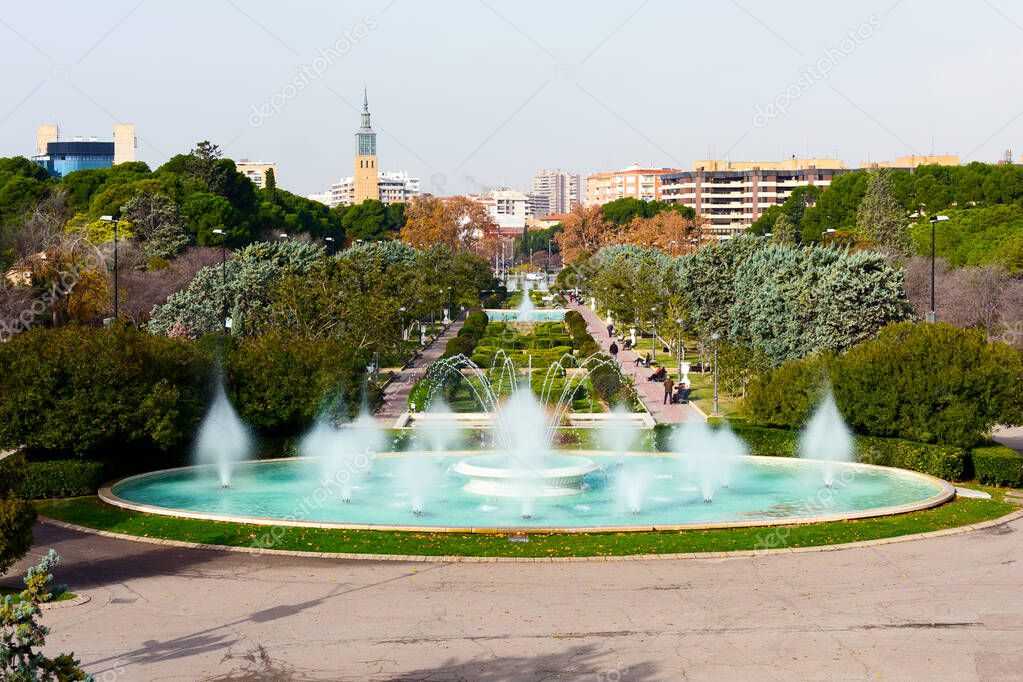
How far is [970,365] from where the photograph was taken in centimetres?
2766

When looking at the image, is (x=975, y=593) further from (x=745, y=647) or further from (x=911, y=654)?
(x=745, y=647)

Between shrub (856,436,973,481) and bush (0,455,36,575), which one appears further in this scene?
shrub (856,436,973,481)

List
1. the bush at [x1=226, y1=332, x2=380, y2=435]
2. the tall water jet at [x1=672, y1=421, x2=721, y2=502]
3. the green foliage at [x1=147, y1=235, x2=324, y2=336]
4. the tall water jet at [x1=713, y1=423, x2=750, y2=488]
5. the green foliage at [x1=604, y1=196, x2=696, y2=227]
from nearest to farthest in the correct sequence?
1. the tall water jet at [x1=672, y1=421, x2=721, y2=502]
2. the tall water jet at [x1=713, y1=423, x2=750, y2=488]
3. the bush at [x1=226, y1=332, x2=380, y2=435]
4. the green foliage at [x1=147, y1=235, x2=324, y2=336]
5. the green foliage at [x1=604, y1=196, x2=696, y2=227]

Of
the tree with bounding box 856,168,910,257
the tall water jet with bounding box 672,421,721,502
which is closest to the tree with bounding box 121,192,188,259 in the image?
the tree with bounding box 856,168,910,257

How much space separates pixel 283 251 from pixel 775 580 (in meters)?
38.7

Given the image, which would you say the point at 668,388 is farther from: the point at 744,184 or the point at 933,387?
the point at 744,184

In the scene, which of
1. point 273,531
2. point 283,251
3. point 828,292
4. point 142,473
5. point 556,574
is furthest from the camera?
point 283,251

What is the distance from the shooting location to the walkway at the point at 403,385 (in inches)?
1474

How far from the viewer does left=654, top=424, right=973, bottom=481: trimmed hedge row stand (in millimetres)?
26266

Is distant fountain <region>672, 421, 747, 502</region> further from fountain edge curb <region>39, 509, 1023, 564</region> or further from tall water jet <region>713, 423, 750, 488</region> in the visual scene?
fountain edge curb <region>39, 509, 1023, 564</region>

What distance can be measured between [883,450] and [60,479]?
1842 cm

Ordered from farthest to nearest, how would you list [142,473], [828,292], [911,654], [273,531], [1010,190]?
1. [1010,190]
2. [828,292]
3. [142,473]
4. [273,531]
5. [911,654]

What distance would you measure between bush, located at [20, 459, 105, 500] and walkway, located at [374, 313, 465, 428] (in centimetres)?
1094

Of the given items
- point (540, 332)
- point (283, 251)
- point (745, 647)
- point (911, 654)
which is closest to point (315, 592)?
point (745, 647)
